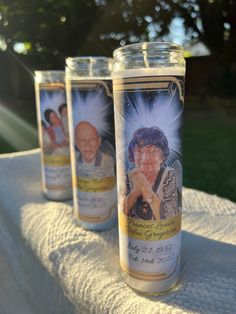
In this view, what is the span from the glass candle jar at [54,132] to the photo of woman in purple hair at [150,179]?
334 millimetres

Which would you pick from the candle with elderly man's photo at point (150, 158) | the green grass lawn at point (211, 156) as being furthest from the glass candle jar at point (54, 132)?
the green grass lawn at point (211, 156)

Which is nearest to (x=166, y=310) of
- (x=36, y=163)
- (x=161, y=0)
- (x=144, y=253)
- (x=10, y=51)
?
(x=144, y=253)

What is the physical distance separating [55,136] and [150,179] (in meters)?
0.37

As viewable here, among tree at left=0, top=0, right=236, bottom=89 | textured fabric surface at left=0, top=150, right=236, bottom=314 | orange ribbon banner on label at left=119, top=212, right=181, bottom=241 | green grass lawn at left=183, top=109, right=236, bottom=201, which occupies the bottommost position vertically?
green grass lawn at left=183, top=109, right=236, bottom=201

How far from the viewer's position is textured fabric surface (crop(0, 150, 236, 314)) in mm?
448

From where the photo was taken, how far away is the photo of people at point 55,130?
742mm

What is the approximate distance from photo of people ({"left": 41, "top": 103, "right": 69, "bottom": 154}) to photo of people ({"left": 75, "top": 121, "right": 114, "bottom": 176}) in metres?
0.15

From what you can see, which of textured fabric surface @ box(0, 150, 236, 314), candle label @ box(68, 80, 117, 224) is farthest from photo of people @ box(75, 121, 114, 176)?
textured fabric surface @ box(0, 150, 236, 314)

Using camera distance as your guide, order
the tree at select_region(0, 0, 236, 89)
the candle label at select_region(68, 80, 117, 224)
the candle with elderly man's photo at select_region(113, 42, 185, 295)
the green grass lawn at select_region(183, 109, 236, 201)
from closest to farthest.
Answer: the candle with elderly man's photo at select_region(113, 42, 185, 295), the candle label at select_region(68, 80, 117, 224), the green grass lawn at select_region(183, 109, 236, 201), the tree at select_region(0, 0, 236, 89)

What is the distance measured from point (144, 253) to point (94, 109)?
9.7 inches

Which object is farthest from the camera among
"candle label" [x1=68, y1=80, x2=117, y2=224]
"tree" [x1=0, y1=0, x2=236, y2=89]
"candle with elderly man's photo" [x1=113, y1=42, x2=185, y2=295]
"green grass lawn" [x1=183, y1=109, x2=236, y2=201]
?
"tree" [x1=0, y1=0, x2=236, y2=89]

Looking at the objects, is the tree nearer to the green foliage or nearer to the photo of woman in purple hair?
the green foliage

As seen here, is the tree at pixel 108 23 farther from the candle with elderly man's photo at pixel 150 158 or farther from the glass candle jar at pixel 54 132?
the candle with elderly man's photo at pixel 150 158

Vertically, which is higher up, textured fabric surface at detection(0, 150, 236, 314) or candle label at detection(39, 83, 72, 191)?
candle label at detection(39, 83, 72, 191)
